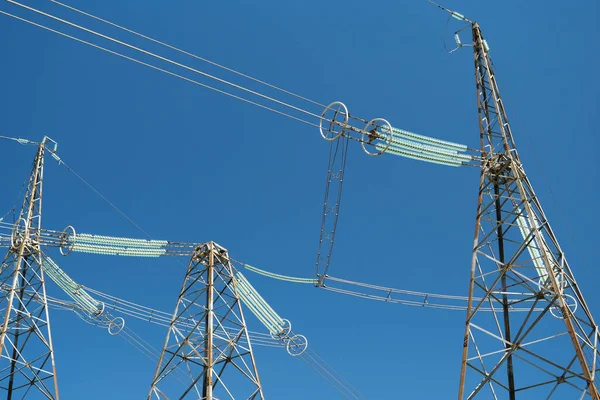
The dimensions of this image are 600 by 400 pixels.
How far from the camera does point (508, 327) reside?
1786 cm

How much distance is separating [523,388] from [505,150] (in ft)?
28.1

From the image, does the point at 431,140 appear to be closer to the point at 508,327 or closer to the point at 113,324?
the point at 508,327

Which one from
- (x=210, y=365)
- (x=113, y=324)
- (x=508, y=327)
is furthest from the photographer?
(x=113, y=324)

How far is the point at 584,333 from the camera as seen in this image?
16.3 m

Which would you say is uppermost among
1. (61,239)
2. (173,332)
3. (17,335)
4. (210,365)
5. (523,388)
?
(61,239)

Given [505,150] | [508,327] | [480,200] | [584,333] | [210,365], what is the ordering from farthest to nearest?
[210,365] < [505,150] < [480,200] < [508,327] < [584,333]

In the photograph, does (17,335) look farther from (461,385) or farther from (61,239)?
(461,385)

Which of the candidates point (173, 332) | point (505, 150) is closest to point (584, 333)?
point (505, 150)

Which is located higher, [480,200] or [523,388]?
[480,200]

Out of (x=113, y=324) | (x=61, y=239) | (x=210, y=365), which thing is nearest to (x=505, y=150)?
(x=210, y=365)

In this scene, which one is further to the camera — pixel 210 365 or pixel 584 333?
pixel 210 365

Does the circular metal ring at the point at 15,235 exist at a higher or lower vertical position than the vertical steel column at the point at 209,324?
higher

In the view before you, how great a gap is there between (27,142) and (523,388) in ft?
98.5

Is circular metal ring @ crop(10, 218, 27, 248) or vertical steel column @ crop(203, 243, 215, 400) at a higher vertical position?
circular metal ring @ crop(10, 218, 27, 248)
